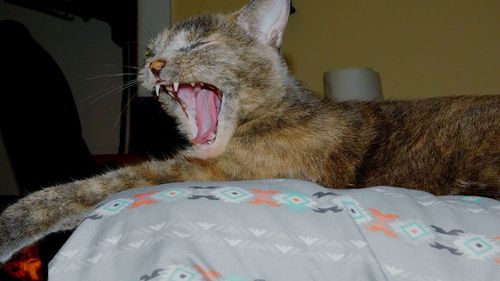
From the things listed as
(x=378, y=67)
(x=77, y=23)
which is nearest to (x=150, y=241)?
(x=378, y=67)

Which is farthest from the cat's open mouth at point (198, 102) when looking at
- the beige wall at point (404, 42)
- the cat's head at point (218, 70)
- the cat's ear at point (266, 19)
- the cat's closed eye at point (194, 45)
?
the beige wall at point (404, 42)

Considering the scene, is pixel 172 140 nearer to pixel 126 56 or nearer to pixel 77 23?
pixel 126 56

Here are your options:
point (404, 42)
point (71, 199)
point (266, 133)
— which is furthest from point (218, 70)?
point (404, 42)

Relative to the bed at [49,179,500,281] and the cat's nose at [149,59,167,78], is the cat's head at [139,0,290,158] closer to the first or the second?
the cat's nose at [149,59,167,78]

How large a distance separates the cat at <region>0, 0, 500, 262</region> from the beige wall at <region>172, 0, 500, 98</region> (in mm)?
1778

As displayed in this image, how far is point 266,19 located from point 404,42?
1.90 m

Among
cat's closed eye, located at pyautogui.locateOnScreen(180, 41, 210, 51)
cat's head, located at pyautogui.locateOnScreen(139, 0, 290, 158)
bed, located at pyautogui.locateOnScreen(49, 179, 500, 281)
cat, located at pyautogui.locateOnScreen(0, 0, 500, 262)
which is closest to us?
bed, located at pyautogui.locateOnScreen(49, 179, 500, 281)

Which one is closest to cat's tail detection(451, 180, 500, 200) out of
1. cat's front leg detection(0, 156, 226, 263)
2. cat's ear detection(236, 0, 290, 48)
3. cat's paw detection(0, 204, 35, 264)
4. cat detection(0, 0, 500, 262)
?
cat detection(0, 0, 500, 262)

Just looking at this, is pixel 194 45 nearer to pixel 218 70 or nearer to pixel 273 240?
pixel 218 70

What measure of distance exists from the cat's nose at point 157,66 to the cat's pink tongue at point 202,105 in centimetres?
12

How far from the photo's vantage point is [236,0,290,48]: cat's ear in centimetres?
146

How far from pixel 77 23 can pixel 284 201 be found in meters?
3.41

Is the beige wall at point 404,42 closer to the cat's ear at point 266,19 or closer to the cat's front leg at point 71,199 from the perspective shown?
the cat's ear at point 266,19

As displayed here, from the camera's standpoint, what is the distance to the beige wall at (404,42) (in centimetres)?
286
